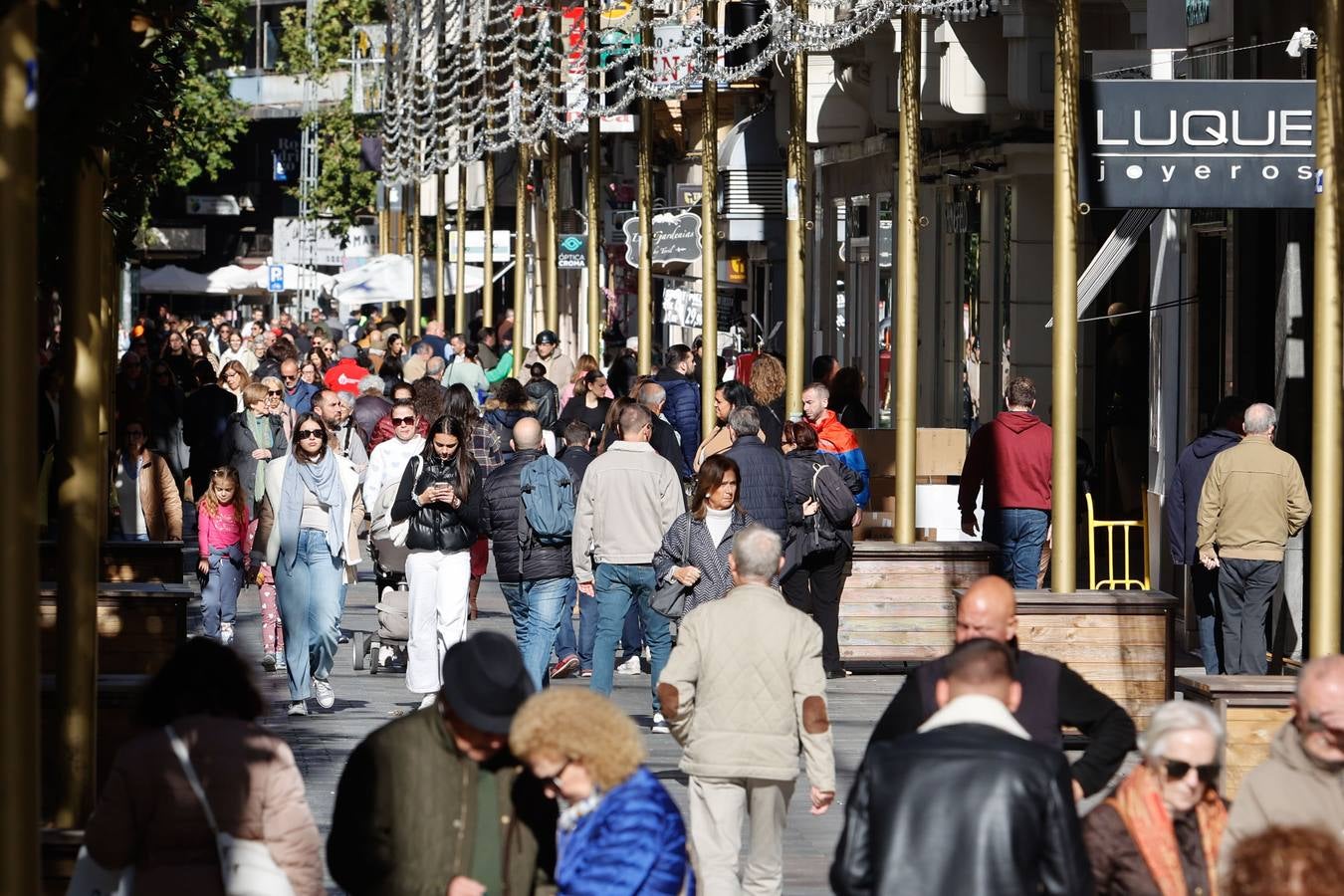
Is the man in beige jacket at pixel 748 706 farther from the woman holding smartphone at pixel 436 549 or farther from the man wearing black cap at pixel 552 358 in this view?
the man wearing black cap at pixel 552 358

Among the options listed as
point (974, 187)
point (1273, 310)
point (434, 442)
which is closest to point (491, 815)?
point (434, 442)

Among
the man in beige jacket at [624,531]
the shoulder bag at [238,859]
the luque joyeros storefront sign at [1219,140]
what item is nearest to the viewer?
the shoulder bag at [238,859]

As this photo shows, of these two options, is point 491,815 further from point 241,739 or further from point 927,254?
point 927,254

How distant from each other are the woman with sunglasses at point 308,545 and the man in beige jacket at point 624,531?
1.38 meters

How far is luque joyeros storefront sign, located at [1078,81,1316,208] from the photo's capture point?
461 inches

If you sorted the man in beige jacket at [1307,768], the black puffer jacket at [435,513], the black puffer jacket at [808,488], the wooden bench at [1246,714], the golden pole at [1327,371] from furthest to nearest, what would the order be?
the black puffer jacket at [808,488] → the black puffer jacket at [435,513] → the golden pole at [1327,371] → the wooden bench at [1246,714] → the man in beige jacket at [1307,768]

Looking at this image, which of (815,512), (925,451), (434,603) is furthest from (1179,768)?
(925,451)

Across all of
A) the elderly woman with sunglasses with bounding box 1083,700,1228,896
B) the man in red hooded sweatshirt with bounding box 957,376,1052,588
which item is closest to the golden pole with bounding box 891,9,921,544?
the man in red hooded sweatshirt with bounding box 957,376,1052,588

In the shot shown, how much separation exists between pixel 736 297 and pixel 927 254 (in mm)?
15146

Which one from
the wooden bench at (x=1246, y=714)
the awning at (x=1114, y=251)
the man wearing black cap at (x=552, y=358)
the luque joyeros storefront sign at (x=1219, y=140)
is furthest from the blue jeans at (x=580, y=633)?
the man wearing black cap at (x=552, y=358)

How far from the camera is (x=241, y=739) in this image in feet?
20.2

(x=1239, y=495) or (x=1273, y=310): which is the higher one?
(x=1273, y=310)

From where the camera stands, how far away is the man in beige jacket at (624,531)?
13602mm

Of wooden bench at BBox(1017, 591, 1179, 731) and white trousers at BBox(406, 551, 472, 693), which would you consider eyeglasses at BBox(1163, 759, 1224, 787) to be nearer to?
wooden bench at BBox(1017, 591, 1179, 731)
